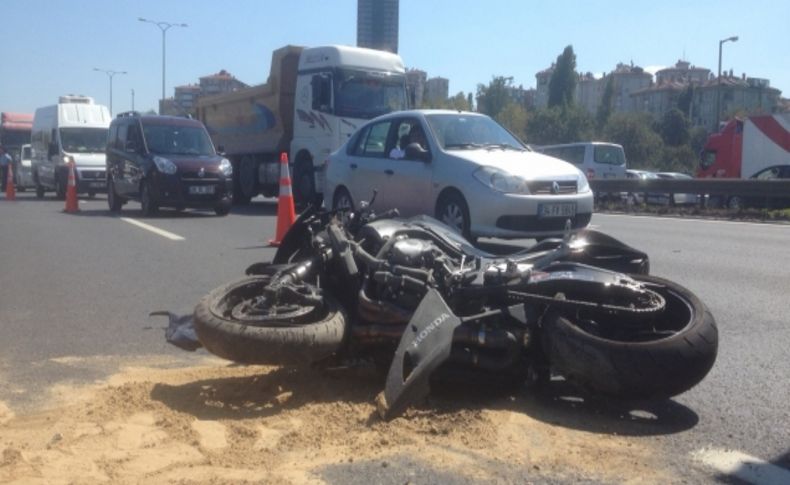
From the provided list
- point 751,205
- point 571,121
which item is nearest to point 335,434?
point 751,205

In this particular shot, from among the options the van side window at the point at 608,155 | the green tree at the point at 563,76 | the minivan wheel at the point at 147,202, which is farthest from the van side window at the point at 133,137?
the green tree at the point at 563,76

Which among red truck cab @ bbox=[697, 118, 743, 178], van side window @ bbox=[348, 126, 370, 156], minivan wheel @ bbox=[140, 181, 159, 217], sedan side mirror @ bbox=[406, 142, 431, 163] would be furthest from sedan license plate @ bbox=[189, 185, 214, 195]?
red truck cab @ bbox=[697, 118, 743, 178]

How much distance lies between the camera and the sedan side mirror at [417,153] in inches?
441

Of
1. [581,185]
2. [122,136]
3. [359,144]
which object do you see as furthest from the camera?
[122,136]

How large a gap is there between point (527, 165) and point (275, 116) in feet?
37.6

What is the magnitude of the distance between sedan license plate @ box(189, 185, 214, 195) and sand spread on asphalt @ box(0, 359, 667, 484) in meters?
13.3

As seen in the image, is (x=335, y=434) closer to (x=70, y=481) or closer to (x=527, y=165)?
(x=70, y=481)

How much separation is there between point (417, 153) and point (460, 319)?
22.4 feet

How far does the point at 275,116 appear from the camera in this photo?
21.3m

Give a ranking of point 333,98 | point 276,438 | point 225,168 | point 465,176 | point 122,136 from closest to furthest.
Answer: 1. point 276,438
2. point 465,176
3. point 225,168
4. point 333,98
5. point 122,136

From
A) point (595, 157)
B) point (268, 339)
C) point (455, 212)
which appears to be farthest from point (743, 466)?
point (595, 157)

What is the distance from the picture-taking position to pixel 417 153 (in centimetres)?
1123

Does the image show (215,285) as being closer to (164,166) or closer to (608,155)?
(164,166)

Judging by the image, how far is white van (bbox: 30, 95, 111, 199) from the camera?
2670 centimetres
